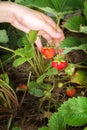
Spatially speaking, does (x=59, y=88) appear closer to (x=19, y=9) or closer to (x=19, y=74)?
(x=19, y=74)

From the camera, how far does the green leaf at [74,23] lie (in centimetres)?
110

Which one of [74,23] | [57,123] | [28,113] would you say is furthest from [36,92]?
[74,23]

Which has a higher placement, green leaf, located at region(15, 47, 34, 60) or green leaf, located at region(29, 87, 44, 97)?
green leaf, located at region(15, 47, 34, 60)

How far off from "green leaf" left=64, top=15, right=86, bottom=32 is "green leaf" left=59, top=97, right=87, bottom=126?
13.2 inches

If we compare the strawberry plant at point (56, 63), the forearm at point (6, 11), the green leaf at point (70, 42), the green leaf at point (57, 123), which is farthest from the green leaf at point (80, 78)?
the forearm at point (6, 11)

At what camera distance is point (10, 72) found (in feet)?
4.18

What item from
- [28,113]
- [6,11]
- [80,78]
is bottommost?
[28,113]

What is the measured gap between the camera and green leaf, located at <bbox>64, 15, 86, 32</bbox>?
1.10 metres

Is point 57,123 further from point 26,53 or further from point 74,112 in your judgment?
point 26,53

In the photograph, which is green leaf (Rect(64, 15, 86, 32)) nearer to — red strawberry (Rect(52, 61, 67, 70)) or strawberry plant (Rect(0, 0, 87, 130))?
strawberry plant (Rect(0, 0, 87, 130))

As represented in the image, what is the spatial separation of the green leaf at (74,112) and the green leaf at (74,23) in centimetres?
34

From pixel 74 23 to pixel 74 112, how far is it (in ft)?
1.31

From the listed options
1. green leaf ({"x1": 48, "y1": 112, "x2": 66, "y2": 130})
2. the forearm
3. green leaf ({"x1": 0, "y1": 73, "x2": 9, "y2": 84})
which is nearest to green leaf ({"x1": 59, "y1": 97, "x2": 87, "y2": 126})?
green leaf ({"x1": 48, "y1": 112, "x2": 66, "y2": 130})

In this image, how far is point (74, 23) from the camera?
1119 mm
